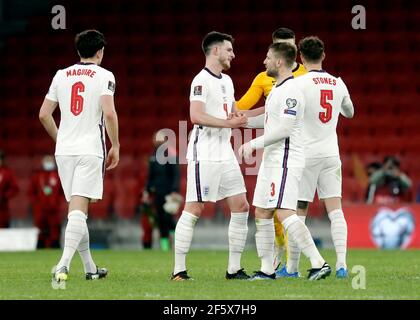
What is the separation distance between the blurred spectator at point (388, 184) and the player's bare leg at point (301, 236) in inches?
316

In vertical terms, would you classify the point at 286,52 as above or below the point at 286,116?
above

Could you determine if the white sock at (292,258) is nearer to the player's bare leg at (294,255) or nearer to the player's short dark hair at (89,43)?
the player's bare leg at (294,255)

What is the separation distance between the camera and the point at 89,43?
882cm

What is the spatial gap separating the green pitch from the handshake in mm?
1236

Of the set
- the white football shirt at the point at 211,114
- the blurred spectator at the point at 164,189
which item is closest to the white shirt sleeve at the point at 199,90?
the white football shirt at the point at 211,114

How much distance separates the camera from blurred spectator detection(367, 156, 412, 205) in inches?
659

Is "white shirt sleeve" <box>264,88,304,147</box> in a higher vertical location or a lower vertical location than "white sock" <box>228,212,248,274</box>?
higher

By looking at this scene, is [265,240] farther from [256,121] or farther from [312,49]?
[312,49]

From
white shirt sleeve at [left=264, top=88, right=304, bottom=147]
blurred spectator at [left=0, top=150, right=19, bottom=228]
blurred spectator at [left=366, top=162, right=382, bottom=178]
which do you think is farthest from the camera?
blurred spectator at [left=0, top=150, right=19, bottom=228]

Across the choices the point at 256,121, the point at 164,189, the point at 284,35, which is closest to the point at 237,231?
the point at 256,121

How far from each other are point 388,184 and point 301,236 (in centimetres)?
849

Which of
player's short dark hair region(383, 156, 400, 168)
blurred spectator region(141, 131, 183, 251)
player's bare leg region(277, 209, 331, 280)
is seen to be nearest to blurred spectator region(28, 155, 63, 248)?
blurred spectator region(141, 131, 183, 251)

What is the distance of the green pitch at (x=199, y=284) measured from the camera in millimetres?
7648

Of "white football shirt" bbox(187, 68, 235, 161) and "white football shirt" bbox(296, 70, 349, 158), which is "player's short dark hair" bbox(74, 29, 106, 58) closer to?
"white football shirt" bbox(187, 68, 235, 161)
